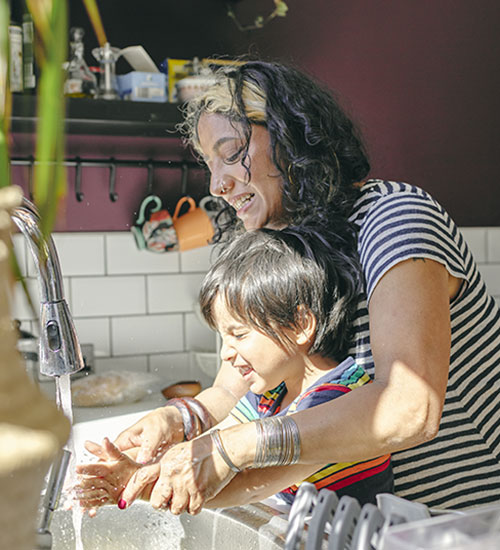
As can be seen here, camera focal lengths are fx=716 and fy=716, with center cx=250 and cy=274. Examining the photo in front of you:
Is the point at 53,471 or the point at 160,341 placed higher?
the point at 53,471

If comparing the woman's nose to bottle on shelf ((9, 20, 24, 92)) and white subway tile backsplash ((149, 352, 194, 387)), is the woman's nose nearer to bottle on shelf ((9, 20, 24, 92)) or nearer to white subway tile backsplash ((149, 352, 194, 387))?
bottle on shelf ((9, 20, 24, 92))

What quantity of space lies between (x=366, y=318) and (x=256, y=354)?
19cm

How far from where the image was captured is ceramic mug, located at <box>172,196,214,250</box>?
8.76ft

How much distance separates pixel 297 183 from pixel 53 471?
2.28 feet

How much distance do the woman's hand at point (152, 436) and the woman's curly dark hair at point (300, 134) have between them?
42cm

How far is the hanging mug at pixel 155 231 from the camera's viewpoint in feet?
8.80

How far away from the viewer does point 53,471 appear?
72 cm

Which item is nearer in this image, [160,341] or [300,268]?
[300,268]

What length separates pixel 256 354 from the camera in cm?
117

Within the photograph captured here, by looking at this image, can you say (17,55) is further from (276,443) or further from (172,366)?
(276,443)

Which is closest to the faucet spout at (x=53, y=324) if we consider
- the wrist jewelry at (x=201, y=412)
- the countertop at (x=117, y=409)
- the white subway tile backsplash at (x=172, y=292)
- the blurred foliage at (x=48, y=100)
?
the blurred foliage at (x=48, y=100)

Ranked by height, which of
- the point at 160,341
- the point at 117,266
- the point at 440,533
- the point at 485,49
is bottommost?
the point at 160,341

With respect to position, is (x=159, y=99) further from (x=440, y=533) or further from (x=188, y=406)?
(x=440, y=533)

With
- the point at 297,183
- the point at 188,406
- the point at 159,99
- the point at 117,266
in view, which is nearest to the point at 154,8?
the point at 159,99
